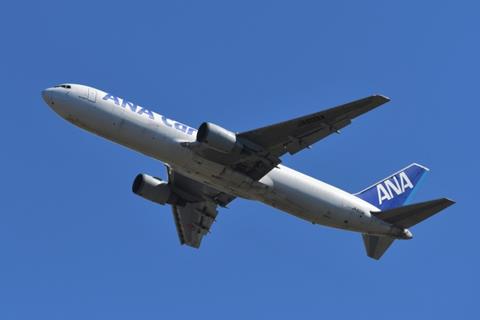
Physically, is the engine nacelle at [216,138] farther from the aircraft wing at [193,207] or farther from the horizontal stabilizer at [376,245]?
the horizontal stabilizer at [376,245]

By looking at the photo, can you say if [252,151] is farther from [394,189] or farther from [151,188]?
[394,189]

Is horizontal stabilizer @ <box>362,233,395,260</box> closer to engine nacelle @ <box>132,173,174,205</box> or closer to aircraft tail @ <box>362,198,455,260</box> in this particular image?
aircraft tail @ <box>362,198,455,260</box>

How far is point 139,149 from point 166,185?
321 inches

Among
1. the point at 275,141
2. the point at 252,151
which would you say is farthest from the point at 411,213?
the point at 252,151

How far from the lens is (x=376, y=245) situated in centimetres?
5119

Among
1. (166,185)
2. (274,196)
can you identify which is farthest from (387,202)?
(166,185)

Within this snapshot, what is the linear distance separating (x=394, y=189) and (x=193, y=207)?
40.6ft

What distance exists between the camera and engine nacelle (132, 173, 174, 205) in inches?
2031

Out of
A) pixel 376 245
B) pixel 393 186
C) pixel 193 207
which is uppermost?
pixel 393 186

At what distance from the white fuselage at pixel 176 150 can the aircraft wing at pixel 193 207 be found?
5966 mm

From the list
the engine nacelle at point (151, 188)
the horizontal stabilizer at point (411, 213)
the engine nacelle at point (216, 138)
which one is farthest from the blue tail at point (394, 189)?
the engine nacelle at point (151, 188)

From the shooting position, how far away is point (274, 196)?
46469 millimetres

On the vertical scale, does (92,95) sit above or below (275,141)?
above

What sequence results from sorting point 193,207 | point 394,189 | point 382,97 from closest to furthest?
1. point 382,97
2. point 394,189
3. point 193,207
